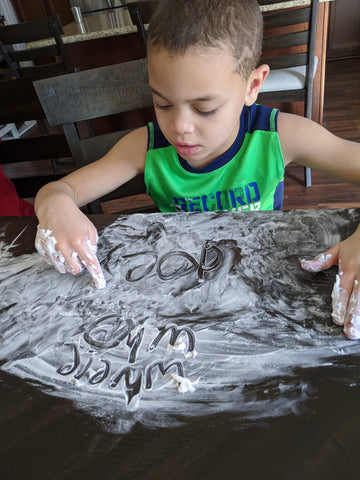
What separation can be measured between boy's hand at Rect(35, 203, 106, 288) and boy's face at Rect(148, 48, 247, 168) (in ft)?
0.83

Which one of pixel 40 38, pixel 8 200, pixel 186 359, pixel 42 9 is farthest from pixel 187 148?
pixel 42 9

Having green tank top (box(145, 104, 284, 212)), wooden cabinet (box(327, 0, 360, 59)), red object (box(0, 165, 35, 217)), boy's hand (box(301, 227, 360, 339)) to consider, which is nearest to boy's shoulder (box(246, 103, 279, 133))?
green tank top (box(145, 104, 284, 212))

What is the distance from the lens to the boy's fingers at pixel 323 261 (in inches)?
21.6

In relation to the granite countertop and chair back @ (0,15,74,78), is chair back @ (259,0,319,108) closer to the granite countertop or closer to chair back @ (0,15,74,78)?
the granite countertop

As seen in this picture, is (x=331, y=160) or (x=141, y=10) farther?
(x=141, y=10)

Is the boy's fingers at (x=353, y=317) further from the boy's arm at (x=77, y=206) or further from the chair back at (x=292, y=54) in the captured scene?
the chair back at (x=292, y=54)

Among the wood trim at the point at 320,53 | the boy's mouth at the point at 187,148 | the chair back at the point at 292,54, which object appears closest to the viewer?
the boy's mouth at the point at 187,148

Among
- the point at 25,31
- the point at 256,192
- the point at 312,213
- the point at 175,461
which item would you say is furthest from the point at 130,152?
the point at 25,31

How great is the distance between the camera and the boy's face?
1.87 ft

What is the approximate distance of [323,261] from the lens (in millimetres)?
549

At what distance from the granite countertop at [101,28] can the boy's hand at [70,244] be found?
166 centimetres

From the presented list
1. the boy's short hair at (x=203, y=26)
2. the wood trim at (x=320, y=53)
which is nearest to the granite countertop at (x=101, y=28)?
the wood trim at (x=320, y=53)

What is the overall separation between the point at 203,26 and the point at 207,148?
213 mm

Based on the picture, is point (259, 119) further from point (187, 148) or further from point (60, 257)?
point (60, 257)
